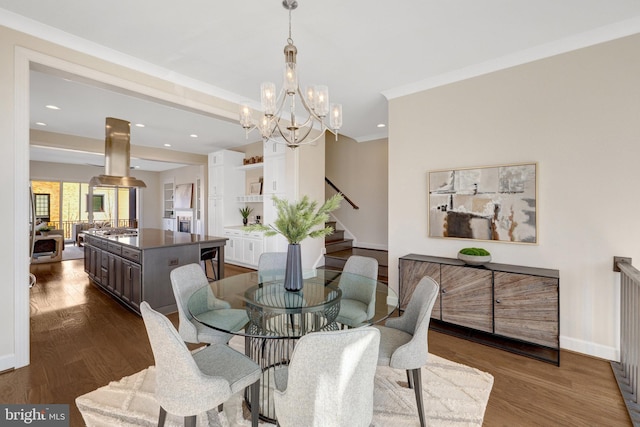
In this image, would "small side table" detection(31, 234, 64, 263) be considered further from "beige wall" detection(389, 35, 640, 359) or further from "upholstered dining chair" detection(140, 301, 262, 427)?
"beige wall" detection(389, 35, 640, 359)

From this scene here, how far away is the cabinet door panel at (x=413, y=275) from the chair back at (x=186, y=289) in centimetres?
214

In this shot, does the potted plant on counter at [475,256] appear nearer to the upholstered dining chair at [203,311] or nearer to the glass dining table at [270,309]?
the glass dining table at [270,309]

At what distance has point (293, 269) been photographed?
2029 millimetres

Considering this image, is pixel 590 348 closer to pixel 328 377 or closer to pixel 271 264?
pixel 328 377

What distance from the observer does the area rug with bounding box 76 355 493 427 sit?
69.4 inches

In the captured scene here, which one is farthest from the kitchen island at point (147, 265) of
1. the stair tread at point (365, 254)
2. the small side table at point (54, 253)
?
the small side table at point (54, 253)

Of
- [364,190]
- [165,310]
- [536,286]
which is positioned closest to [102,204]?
[165,310]

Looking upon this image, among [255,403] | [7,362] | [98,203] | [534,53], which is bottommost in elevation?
[7,362]

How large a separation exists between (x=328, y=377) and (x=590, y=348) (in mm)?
2882

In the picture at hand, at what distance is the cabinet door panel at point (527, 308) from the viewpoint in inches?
97.2

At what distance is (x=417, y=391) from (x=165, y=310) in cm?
318

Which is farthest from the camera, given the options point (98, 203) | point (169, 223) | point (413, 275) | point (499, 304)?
point (98, 203)

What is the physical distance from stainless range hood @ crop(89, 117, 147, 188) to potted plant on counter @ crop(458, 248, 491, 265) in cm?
486

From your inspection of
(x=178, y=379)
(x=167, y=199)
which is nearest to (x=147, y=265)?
(x=178, y=379)
